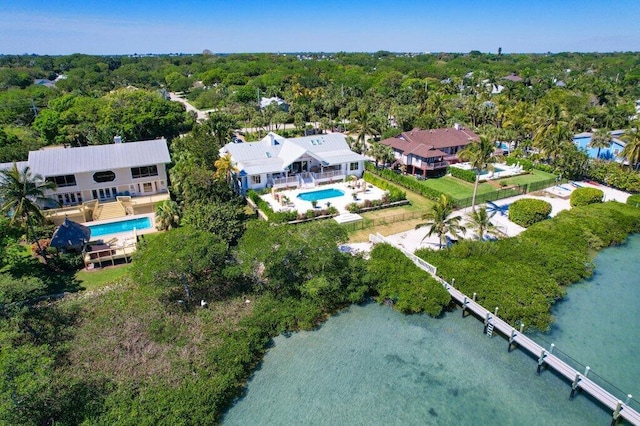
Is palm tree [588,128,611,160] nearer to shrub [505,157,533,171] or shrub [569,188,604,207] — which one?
shrub [505,157,533,171]

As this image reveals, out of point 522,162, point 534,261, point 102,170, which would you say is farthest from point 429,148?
point 102,170

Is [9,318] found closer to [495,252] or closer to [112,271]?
[112,271]

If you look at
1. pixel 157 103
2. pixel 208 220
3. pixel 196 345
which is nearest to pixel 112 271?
pixel 208 220

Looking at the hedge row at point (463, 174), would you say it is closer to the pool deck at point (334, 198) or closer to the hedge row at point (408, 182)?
the hedge row at point (408, 182)

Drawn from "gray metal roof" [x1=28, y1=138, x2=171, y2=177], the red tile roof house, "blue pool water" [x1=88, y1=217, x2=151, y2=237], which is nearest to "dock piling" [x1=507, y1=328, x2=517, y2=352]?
the red tile roof house

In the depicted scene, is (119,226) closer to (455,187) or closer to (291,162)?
(291,162)

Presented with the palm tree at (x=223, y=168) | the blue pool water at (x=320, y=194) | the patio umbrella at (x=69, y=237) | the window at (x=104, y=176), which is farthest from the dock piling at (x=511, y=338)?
the window at (x=104, y=176)
